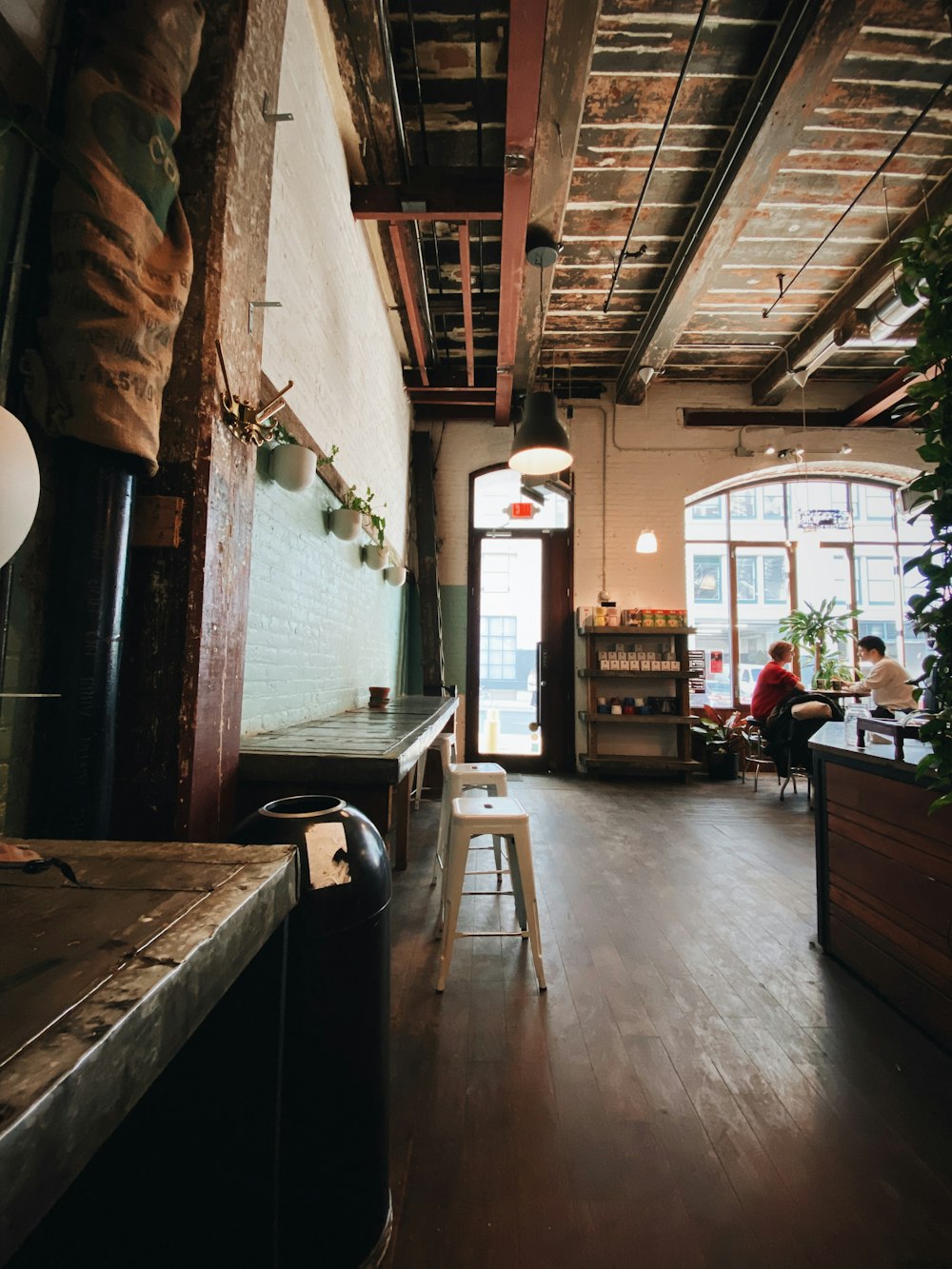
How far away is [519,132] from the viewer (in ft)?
9.26

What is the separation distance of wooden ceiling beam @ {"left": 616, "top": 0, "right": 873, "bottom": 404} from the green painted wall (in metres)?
3.43

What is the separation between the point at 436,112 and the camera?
3.54m

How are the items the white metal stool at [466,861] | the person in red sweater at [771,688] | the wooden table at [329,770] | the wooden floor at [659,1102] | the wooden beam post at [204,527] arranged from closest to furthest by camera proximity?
the wooden floor at [659,1102] < the wooden beam post at [204,527] < the wooden table at [329,770] < the white metal stool at [466,861] < the person in red sweater at [771,688]

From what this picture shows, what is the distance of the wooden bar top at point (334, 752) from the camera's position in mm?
1672

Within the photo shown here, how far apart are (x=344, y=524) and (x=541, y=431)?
6.51 feet

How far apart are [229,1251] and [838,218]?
250 inches

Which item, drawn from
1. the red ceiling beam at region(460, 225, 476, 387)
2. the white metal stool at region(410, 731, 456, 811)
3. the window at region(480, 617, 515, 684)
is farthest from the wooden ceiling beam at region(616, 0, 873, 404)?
the white metal stool at region(410, 731, 456, 811)

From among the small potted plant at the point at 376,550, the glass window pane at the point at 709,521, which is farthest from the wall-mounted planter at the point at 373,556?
the glass window pane at the point at 709,521

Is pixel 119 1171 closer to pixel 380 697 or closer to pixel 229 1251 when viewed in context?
pixel 229 1251

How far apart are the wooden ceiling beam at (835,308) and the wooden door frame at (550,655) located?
2.72 m

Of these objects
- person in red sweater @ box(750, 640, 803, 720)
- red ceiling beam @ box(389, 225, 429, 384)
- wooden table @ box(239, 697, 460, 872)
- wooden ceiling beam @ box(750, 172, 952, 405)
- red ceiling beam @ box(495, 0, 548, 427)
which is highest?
wooden ceiling beam @ box(750, 172, 952, 405)

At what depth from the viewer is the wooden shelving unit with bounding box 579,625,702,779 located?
20.6ft

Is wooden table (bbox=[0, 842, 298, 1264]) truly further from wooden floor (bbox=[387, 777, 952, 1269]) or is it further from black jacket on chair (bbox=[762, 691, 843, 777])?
black jacket on chair (bbox=[762, 691, 843, 777])

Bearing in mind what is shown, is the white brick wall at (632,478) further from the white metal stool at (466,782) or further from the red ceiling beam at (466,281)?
the white metal stool at (466,782)
